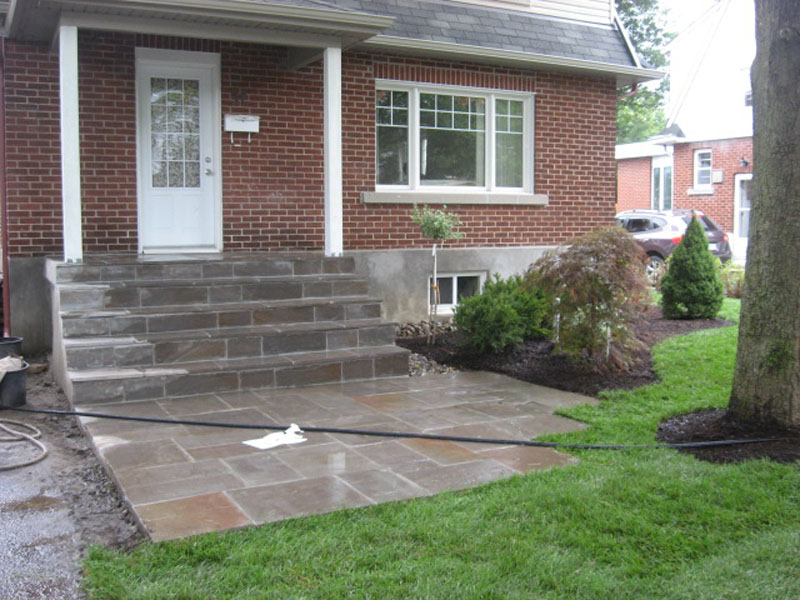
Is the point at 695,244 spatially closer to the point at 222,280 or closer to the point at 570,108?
the point at 570,108

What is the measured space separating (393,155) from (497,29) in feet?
7.32

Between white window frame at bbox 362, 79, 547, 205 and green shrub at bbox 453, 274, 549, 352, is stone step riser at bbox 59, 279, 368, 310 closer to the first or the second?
green shrub at bbox 453, 274, 549, 352

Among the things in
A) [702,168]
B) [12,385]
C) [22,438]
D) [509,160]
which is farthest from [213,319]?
[702,168]

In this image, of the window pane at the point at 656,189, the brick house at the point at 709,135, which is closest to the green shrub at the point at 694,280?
the brick house at the point at 709,135

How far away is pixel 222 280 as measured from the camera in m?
7.74

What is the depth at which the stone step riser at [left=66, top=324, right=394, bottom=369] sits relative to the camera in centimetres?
661

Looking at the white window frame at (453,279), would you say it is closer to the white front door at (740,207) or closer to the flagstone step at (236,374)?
the flagstone step at (236,374)

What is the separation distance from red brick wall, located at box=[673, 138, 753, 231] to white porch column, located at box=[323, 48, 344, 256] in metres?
18.5

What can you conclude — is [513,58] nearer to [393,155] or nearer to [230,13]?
[393,155]

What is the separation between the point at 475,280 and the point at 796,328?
6.18m

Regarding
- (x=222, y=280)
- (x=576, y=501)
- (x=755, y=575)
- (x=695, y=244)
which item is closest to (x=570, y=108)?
(x=695, y=244)

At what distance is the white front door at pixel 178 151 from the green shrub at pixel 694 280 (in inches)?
217

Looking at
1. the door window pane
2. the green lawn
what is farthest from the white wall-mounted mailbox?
the green lawn

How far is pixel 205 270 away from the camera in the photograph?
7871 millimetres
